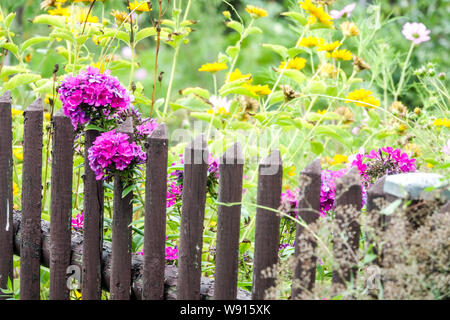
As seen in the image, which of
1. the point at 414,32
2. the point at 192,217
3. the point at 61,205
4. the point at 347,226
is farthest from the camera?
the point at 414,32

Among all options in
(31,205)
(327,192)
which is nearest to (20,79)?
(31,205)

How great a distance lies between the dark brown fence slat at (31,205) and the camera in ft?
6.04

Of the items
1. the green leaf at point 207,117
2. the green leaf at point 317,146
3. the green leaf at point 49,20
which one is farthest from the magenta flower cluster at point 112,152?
the green leaf at point 317,146

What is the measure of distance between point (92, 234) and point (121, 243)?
0.13 meters

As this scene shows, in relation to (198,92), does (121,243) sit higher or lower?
lower

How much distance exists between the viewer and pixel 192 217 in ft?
5.16

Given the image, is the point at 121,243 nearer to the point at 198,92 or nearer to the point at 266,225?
the point at 266,225

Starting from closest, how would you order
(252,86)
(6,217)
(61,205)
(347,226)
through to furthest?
(347,226), (61,205), (6,217), (252,86)

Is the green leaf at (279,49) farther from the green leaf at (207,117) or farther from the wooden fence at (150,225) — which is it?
the wooden fence at (150,225)

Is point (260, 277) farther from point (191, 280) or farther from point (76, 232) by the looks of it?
point (76, 232)

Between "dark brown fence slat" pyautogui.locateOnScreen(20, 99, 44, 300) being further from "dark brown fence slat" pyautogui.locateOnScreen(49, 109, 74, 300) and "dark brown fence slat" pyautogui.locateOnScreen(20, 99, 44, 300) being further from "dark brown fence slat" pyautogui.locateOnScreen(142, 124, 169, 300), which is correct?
"dark brown fence slat" pyautogui.locateOnScreen(142, 124, 169, 300)
